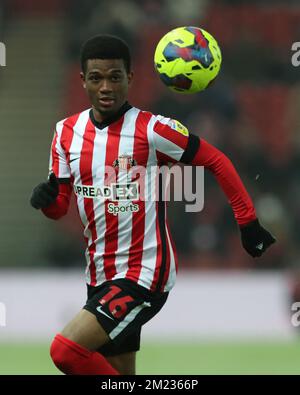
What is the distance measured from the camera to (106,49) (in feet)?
20.0

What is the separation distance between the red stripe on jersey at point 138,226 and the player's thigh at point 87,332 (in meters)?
0.36

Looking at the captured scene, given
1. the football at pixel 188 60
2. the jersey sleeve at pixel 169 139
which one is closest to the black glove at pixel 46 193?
the jersey sleeve at pixel 169 139

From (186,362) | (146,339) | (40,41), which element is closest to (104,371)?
(186,362)

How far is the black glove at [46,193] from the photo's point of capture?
6199 millimetres

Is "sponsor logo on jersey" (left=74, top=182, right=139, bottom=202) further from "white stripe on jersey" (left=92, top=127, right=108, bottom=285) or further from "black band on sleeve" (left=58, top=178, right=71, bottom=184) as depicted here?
"black band on sleeve" (left=58, top=178, right=71, bottom=184)

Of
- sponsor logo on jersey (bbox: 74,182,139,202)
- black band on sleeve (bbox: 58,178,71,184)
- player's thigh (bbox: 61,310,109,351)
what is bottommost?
player's thigh (bbox: 61,310,109,351)

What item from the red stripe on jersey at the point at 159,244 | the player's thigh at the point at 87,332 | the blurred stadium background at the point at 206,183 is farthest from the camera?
the blurred stadium background at the point at 206,183

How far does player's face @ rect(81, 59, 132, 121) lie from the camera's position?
6082 mm

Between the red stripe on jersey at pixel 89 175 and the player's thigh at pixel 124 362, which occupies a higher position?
the red stripe on jersey at pixel 89 175

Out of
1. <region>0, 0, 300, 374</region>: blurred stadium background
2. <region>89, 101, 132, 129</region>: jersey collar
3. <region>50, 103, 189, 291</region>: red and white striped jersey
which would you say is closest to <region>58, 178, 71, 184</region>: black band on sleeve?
<region>50, 103, 189, 291</region>: red and white striped jersey

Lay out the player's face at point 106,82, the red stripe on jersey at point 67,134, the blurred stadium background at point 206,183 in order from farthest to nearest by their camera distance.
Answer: the blurred stadium background at point 206,183 < the red stripe on jersey at point 67,134 < the player's face at point 106,82

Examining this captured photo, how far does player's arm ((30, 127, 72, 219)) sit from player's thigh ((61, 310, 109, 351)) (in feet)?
2.27

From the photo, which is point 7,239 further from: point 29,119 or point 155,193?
point 155,193

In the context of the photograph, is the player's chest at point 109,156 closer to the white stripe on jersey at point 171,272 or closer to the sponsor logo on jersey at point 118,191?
the sponsor logo on jersey at point 118,191
